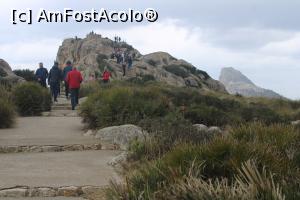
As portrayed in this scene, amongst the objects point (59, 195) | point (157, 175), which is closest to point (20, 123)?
point (59, 195)

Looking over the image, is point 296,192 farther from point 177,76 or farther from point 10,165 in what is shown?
point 177,76

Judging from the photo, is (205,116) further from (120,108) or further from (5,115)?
(5,115)

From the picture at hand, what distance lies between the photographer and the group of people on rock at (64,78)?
1956 centimetres

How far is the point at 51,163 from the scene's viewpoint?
927cm

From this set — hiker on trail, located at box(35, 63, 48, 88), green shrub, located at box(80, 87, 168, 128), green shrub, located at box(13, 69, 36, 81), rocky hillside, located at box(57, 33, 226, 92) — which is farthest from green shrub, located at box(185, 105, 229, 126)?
rocky hillside, located at box(57, 33, 226, 92)

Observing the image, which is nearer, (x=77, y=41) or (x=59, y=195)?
(x=59, y=195)

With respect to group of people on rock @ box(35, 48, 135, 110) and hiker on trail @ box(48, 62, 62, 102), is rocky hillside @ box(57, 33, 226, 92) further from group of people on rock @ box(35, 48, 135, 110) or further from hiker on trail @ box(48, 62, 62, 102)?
hiker on trail @ box(48, 62, 62, 102)

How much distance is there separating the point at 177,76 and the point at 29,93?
39.6m

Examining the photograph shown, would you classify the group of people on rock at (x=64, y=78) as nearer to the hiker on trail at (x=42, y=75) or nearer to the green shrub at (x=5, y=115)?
the hiker on trail at (x=42, y=75)

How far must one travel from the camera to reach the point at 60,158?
9836 millimetres

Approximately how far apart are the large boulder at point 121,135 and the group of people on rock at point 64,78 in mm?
7655

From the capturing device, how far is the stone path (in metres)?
7.12

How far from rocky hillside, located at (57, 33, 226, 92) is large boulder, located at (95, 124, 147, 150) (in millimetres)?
33997

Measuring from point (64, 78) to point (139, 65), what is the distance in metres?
34.2
